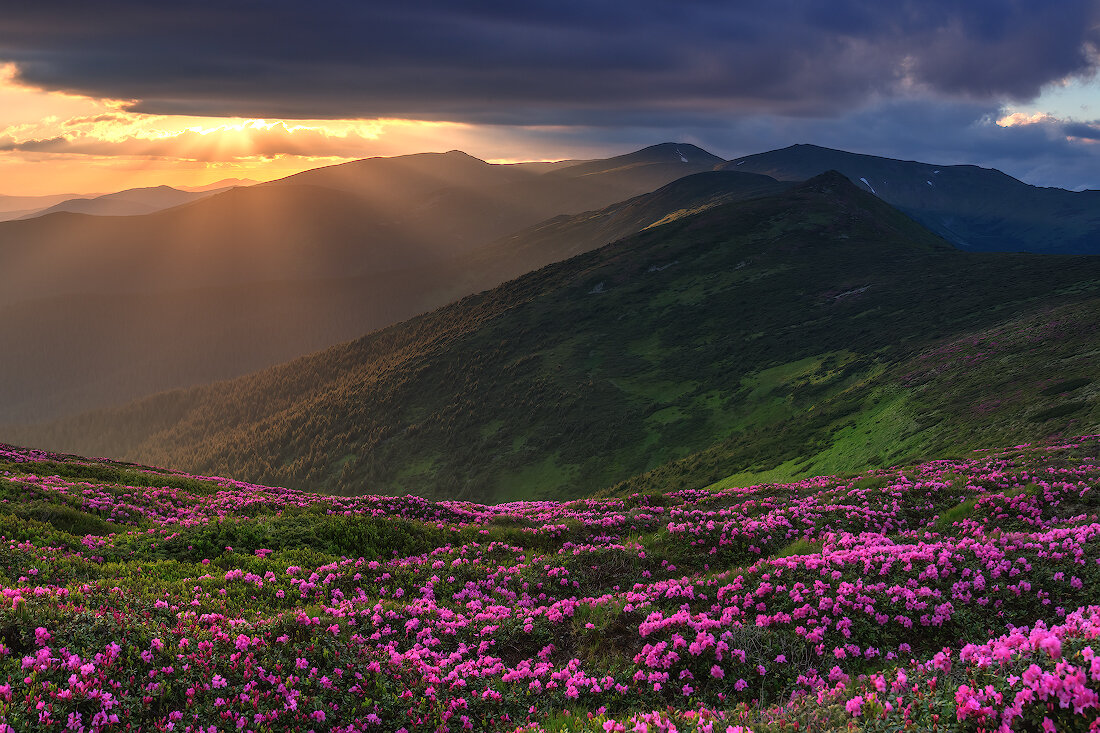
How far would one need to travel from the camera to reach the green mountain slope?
246ft

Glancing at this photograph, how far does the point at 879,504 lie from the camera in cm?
2300

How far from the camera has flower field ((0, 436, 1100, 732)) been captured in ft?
27.4

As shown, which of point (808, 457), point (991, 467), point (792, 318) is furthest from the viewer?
point (792, 318)

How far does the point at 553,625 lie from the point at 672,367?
110 m

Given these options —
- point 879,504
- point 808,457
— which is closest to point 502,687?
point 879,504

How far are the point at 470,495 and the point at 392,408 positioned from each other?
51.8 metres

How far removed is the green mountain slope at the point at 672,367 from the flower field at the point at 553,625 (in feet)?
92.7

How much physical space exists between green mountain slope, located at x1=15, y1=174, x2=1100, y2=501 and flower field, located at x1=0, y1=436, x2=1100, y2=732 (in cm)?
2827

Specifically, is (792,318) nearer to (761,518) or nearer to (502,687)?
(761,518)

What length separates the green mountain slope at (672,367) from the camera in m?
75.0

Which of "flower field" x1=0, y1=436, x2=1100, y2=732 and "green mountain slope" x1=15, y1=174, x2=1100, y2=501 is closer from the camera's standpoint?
"flower field" x1=0, y1=436, x2=1100, y2=732

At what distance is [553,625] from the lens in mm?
13797

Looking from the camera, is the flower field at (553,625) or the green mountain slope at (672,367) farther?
the green mountain slope at (672,367)

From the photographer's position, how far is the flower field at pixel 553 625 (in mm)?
8344
